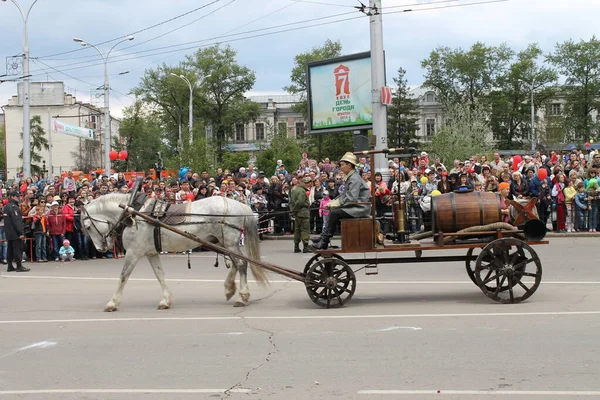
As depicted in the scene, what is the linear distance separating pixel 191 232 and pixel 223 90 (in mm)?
83485

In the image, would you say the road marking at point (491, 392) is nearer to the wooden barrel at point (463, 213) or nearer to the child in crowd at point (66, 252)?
the wooden barrel at point (463, 213)

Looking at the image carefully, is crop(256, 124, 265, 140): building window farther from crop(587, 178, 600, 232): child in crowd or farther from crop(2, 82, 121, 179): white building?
crop(587, 178, 600, 232): child in crowd

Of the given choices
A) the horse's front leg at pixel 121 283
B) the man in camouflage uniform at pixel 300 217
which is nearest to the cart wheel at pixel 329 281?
the horse's front leg at pixel 121 283

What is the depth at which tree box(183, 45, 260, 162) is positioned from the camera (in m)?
92.1

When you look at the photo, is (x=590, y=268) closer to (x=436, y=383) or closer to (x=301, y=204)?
(x=301, y=204)

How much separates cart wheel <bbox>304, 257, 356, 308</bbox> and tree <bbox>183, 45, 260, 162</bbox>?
81.5 m

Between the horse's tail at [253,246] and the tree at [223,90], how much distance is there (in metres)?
80.3

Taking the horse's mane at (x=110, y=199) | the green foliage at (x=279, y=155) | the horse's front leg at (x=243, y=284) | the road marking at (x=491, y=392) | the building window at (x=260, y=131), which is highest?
the building window at (x=260, y=131)

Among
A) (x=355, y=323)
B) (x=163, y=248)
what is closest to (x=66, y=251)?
(x=163, y=248)

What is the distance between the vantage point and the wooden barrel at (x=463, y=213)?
10.8 metres

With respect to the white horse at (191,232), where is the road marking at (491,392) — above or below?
below

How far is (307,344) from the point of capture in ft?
27.7

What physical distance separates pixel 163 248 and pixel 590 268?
886 cm

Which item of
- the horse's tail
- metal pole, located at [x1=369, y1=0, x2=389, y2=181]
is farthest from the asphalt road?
metal pole, located at [x1=369, y1=0, x2=389, y2=181]
